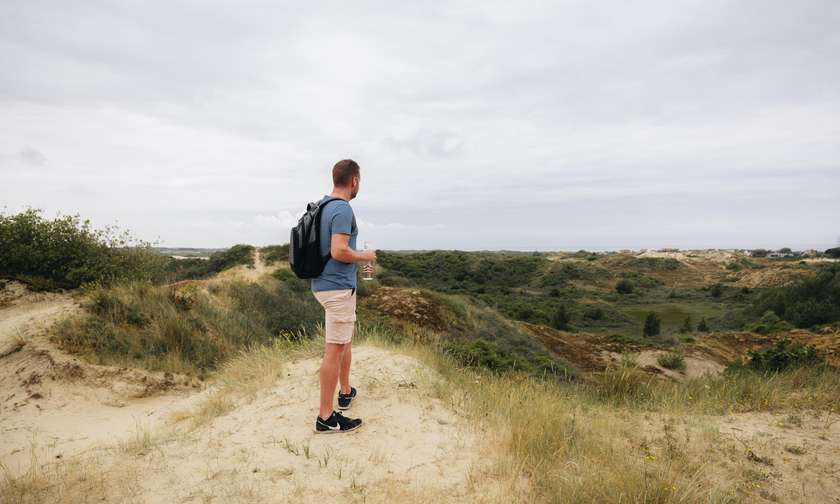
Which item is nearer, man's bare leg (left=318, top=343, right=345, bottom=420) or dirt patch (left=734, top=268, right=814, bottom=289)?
man's bare leg (left=318, top=343, right=345, bottom=420)

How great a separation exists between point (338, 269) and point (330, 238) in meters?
0.26

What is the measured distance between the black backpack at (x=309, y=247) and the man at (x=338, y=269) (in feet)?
0.13

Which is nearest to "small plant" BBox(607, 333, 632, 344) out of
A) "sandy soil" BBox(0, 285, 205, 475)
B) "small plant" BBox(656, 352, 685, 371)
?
"small plant" BBox(656, 352, 685, 371)

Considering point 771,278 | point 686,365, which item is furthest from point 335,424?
point 771,278

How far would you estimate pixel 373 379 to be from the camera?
481 cm

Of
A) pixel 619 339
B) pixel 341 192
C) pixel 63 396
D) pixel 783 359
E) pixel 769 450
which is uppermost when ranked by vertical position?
pixel 341 192

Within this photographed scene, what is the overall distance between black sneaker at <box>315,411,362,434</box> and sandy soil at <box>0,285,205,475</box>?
3.12 m

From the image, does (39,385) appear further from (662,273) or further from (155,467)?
(662,273)

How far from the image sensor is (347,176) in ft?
11.9

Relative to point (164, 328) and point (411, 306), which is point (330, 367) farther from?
point (411, 306)

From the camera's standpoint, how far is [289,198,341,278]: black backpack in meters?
3.44

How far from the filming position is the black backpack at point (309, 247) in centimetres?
344

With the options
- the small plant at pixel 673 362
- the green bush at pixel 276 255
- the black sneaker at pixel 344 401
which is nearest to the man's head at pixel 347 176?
the black sneaker at pixel 344 401

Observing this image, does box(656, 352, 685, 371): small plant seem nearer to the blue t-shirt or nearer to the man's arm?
the blue t-shirt
